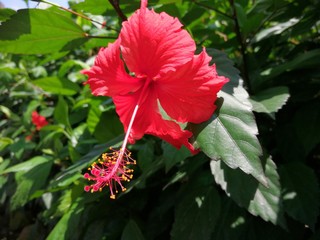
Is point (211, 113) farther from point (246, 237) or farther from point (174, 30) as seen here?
point (246, 237)

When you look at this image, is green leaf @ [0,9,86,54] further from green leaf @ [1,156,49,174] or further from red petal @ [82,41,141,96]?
A: green leaf @ [1,156,49,174]

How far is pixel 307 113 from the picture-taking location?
45.6 inches

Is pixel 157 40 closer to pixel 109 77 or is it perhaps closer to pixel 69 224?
pixel 109 77

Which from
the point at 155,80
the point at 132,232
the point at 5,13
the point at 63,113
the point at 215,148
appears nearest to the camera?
the point at 215,148

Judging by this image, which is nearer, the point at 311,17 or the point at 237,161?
the point at 237,161

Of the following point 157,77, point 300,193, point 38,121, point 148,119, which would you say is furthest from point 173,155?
point 38,121

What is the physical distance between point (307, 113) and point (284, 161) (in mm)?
197

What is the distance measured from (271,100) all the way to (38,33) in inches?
27.0

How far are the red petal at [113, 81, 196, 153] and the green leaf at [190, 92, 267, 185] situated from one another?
0.06 meters

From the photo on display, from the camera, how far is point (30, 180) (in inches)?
56.3

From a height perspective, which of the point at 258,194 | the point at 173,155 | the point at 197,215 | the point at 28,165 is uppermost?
the point at 173,155

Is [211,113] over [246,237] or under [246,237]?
over

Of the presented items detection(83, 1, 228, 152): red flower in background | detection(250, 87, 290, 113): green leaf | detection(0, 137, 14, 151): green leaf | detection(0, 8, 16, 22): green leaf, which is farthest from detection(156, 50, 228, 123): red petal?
detection(0, 137, 14, 151): green leaf

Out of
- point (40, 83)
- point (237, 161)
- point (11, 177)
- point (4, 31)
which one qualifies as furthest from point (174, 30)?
point (11, 177)
